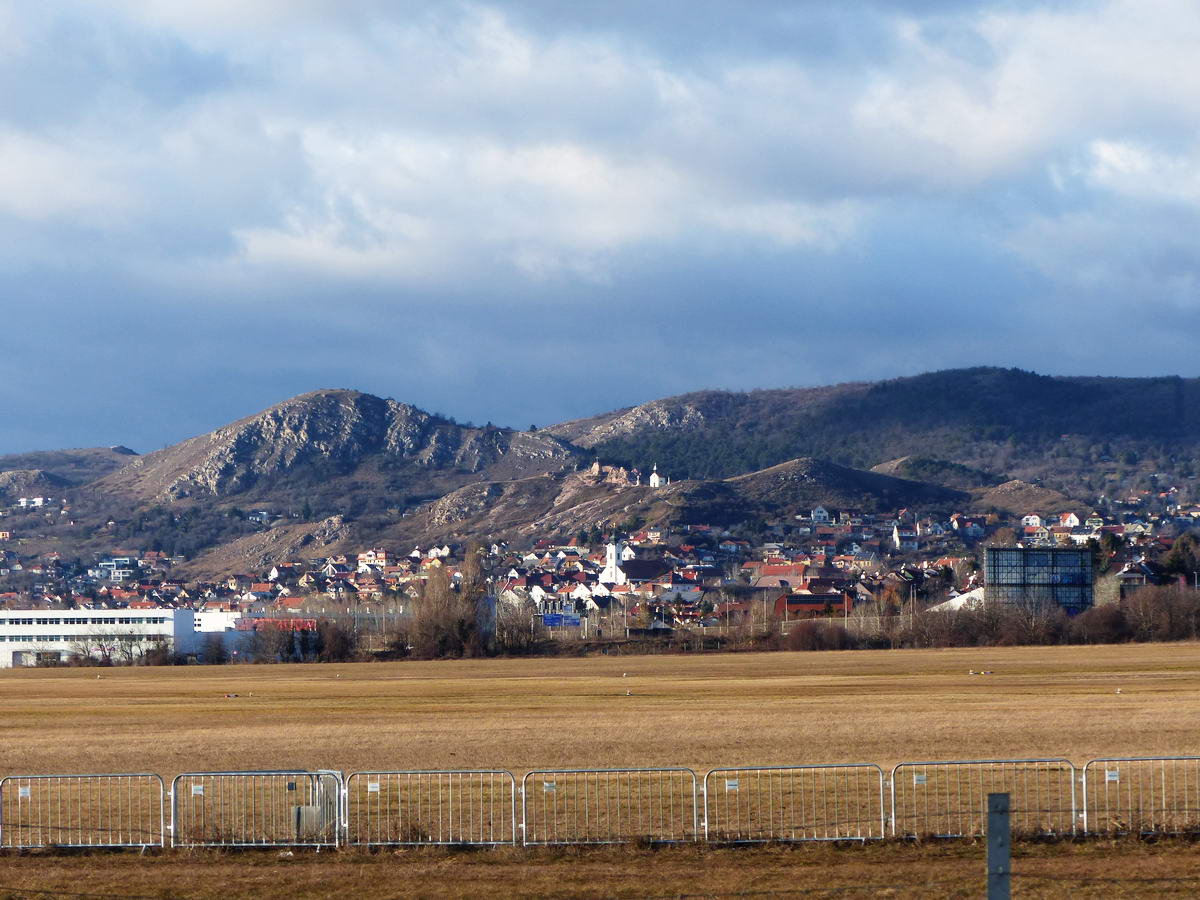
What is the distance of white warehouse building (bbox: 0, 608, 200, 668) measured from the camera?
13875 cm

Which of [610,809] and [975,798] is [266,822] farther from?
[975,798]

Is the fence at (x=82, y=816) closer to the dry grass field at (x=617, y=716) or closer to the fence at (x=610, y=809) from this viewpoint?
the fence at (x=610, y=809)

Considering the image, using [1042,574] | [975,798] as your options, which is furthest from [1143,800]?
[1042,574]

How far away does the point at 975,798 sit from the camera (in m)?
24.4

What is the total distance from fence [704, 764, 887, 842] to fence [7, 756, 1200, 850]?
0.05 metres

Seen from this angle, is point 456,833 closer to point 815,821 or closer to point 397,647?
point 815,821

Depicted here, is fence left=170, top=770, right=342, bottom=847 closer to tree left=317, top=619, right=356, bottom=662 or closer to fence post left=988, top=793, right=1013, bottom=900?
fence post left=988, top=793, right=1013, bottom=900

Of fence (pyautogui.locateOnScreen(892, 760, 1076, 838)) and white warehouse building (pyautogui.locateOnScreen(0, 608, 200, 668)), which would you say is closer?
fence (pyautogui.locateOnScreen(892, 760, 1076, 838))

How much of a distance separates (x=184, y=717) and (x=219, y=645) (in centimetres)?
8299

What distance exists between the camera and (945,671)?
83.4 meters

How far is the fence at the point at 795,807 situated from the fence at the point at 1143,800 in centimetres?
339

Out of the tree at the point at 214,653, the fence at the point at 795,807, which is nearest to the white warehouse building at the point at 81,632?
the tree at the point at 214,653

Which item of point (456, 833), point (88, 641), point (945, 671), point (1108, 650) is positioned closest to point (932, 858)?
point (456, 833)

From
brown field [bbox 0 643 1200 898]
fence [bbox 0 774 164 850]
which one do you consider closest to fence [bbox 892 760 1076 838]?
brown field [bbox 0 643 1200 898]
